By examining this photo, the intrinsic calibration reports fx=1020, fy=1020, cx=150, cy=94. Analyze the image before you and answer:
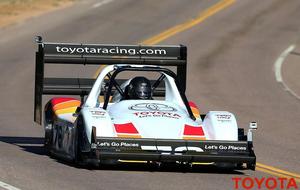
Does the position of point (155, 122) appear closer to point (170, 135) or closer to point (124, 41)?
point (170, 135)

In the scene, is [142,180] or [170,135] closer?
[142,180]

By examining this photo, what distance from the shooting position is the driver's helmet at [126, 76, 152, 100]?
14.5 metres

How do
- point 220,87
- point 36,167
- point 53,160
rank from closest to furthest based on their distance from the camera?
point 36,167, point 53,160, point 220,87

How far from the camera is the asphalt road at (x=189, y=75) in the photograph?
40.8 ft

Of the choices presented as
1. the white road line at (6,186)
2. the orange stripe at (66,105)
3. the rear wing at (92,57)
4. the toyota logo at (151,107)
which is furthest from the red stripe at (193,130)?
the white road line at (6,186)

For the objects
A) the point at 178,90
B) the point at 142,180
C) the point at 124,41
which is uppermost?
the point at 124,41

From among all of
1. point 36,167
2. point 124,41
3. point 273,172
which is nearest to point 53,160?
point 36,167

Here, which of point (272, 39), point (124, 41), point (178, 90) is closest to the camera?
point (178, 90)

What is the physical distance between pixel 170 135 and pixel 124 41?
22892mm

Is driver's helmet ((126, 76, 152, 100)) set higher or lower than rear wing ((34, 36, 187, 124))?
lower

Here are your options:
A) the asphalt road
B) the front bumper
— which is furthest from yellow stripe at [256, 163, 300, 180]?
the front bumper

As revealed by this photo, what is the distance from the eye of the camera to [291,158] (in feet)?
50.2

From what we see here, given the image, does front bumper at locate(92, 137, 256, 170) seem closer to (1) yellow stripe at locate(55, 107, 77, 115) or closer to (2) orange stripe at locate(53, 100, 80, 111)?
(1) yellow stripe at locate(55, 107, 77, 115)

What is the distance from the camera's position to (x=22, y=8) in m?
42.9
